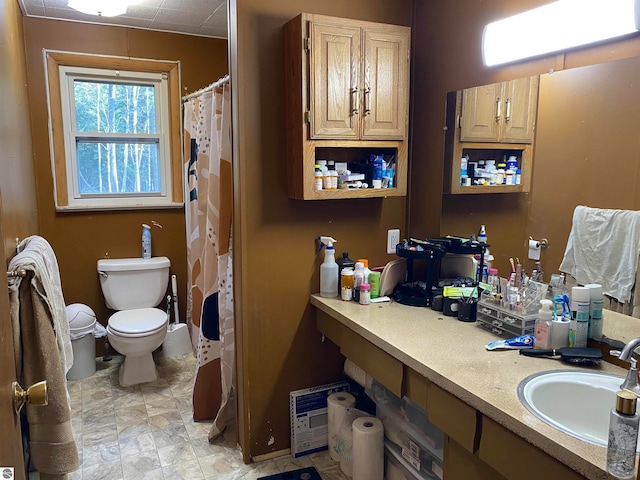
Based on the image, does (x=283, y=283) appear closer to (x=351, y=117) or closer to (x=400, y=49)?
(x=351, y=117)

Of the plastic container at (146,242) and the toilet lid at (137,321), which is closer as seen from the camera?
the toilet lid at (137,321)

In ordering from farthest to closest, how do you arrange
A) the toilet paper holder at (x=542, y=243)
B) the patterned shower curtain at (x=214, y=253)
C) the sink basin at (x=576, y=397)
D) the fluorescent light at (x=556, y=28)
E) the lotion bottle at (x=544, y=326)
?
1. the patterned shower curtain at (x=214, y=253)
2. the toilet paper holder at (x=542, y=243)
3. the lotion bottle at (x=544, y=326)
4. the fluorescent light at (x=556, y=28)
5. the sink basin at (x=576, y=397)

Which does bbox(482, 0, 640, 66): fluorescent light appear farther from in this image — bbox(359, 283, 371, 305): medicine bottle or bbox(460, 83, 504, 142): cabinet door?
bbox(359, 283, 371, 305): medicine bottle

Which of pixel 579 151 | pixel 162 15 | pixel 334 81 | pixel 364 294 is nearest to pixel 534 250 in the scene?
pixel 579 151

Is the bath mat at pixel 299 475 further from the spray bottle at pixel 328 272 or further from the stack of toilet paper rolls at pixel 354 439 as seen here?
the spray bottle at pixel 328 272

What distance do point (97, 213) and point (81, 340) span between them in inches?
34.9

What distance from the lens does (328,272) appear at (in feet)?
7.63

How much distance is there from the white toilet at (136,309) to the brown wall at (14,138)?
0.60m

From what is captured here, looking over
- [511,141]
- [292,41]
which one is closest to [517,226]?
[511,141]

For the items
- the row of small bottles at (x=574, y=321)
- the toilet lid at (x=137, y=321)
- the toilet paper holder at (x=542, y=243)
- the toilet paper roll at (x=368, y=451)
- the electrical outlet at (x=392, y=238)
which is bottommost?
the toilet paper roll at (x=368, y=451)

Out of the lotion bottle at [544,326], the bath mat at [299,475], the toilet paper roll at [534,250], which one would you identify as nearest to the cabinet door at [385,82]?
the toilet paper roll at [534,250]

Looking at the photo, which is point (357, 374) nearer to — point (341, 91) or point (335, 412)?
point (335, 412)

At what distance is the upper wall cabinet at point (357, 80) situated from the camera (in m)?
2.04

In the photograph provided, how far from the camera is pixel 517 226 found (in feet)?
6.40
